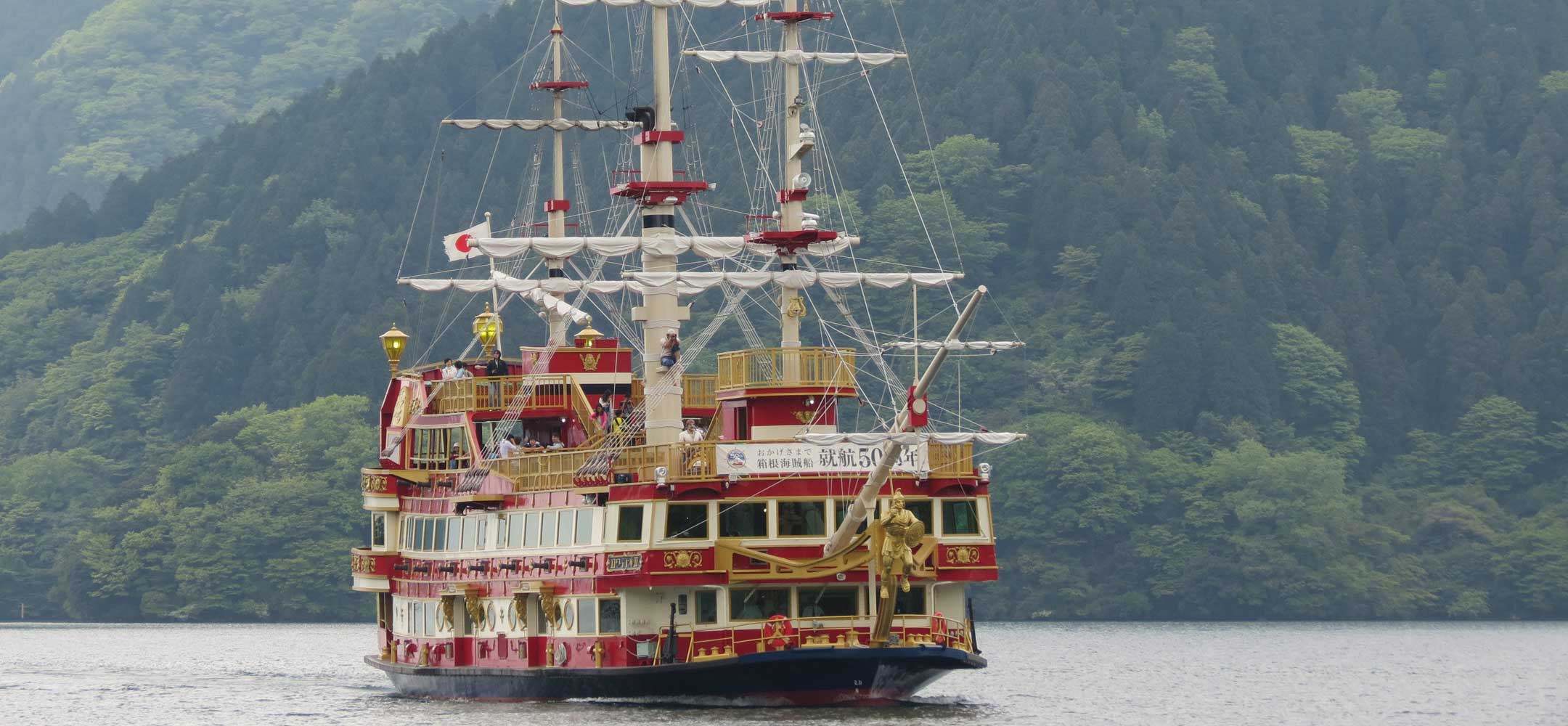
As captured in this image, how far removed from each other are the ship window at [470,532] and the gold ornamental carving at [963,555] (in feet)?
43.4

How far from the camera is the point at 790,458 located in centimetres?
6250

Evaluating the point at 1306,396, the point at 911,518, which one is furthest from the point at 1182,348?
the point at 911,518

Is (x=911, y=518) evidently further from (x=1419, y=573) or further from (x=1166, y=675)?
(x=1419, y=573)

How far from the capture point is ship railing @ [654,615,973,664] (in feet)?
203

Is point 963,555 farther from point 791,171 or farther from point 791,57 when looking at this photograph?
point 791,57

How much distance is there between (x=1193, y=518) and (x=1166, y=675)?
58.3m

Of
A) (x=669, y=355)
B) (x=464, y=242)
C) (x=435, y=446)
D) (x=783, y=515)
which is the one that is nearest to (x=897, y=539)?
(x=783, y=515)

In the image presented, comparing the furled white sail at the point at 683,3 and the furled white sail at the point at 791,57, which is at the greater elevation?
the furled white sail at the point at 683,3

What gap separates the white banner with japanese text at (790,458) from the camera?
A: 62438 millimetres

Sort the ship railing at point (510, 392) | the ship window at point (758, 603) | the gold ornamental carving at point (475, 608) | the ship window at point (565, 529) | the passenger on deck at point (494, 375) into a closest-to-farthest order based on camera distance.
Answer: the ship window at point (758, 603), the ship window at point (565, 529), the gold ornamental carving at point (475, 608), the ship railing at point (510, 392), the passenger on deck at point (494, 375)

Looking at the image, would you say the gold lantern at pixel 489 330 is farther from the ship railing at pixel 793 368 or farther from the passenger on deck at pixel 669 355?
the ship railing at pixel 793 368

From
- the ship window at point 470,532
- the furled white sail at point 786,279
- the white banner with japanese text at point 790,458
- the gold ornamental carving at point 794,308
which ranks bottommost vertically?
the ship window at point 470,532

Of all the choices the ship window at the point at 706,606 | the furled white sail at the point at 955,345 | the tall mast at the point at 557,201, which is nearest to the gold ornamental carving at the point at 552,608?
the ship window at the point at 706,606

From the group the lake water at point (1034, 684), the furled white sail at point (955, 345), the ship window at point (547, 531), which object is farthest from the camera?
the lake water at point (1034, 684)
